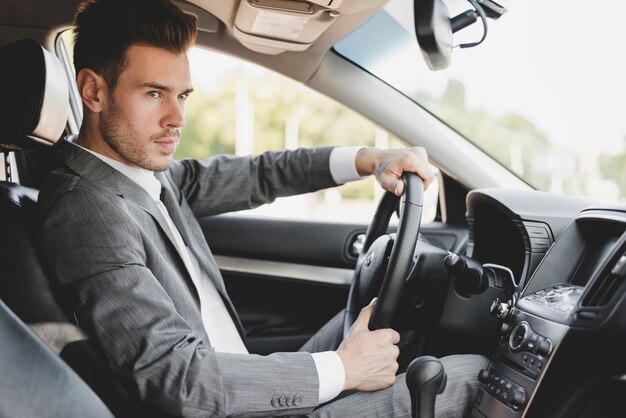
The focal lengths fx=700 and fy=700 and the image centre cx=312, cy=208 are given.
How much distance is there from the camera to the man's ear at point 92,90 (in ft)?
5.31

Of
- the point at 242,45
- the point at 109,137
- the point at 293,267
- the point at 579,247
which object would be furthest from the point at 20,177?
the point at 579,247

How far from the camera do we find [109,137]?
1.61 meters

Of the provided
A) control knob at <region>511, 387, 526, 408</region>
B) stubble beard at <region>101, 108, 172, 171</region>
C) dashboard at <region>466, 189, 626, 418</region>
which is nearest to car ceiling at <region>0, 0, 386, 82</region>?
stubble beard at <region>101, 108, 172, 171</region>

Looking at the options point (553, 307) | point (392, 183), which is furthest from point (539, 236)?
point (392, 183)

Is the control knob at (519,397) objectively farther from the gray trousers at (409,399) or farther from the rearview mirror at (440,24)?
the rearview mirror at (440,24)

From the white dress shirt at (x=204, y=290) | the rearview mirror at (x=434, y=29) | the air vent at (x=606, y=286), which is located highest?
the rearview mirror at (x=434, y=29)


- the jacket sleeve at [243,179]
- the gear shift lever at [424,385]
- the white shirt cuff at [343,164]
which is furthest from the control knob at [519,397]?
the jacket sleeve at [243,179]

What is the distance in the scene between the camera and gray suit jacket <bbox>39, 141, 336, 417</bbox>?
4.31 ft

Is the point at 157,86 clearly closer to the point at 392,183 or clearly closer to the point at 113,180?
the point at 113,180

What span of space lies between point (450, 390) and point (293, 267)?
44.6 inches

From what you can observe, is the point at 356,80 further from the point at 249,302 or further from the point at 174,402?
the point at 174,402

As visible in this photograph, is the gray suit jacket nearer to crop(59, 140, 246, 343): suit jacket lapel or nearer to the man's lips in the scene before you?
crop(59, 140, 246, 343): suit jacket lapel

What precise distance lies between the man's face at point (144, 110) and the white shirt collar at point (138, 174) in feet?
0.06

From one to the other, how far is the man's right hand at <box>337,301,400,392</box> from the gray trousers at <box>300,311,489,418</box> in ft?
0.12
